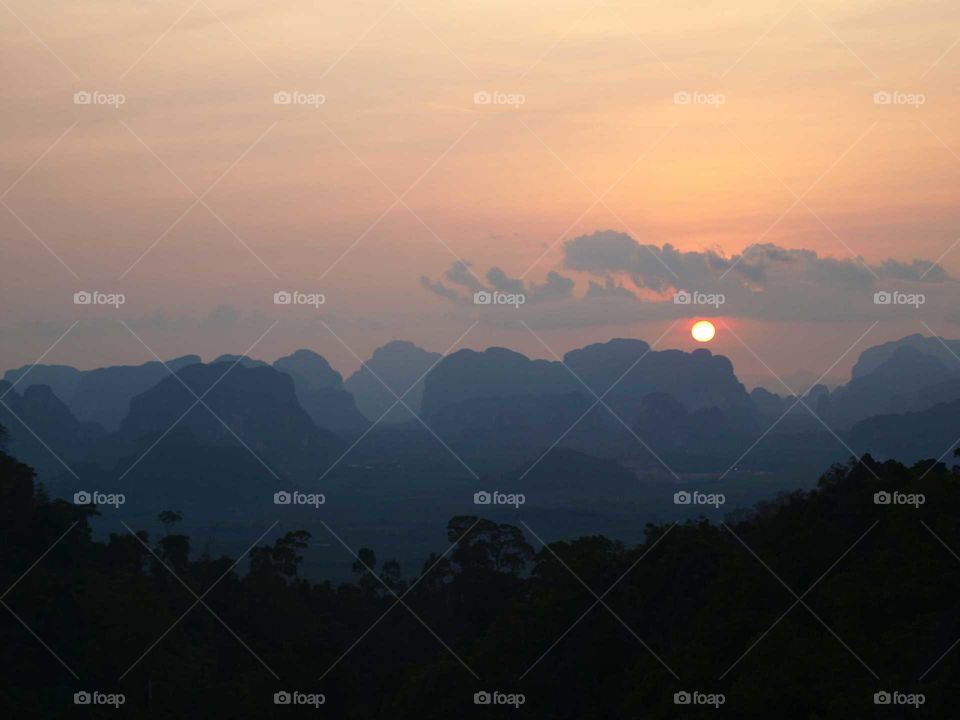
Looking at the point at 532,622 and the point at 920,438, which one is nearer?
the point at 532,622

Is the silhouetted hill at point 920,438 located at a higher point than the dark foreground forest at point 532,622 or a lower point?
higher

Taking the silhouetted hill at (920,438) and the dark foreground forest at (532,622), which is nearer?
the dark foreground forest at (532,622)

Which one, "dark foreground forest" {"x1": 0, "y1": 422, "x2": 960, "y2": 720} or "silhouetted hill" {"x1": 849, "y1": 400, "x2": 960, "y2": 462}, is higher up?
"silhouetted hill" {"x1": 849, "y1": 400, "x2": 960, "y2": 462}

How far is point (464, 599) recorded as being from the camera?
6100cm

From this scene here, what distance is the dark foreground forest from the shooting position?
27.7 m

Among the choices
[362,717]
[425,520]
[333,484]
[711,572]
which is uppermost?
[333,484]

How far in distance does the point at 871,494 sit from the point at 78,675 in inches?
1152

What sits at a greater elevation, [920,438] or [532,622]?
[920,438]

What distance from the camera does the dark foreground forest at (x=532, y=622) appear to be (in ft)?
90.9

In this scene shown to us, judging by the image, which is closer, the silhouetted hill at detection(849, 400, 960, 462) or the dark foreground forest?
the dark foreground forest

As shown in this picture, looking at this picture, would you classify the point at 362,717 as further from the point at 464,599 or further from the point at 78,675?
the point at 464,599

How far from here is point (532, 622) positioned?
41.6m

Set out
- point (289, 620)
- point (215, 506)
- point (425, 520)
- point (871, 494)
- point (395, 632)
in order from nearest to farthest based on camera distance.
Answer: point (871, 494)
point (289, 620)
point (395, 632)
point (425, 520)
point (215, 506)

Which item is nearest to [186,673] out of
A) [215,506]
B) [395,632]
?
[395,632]
